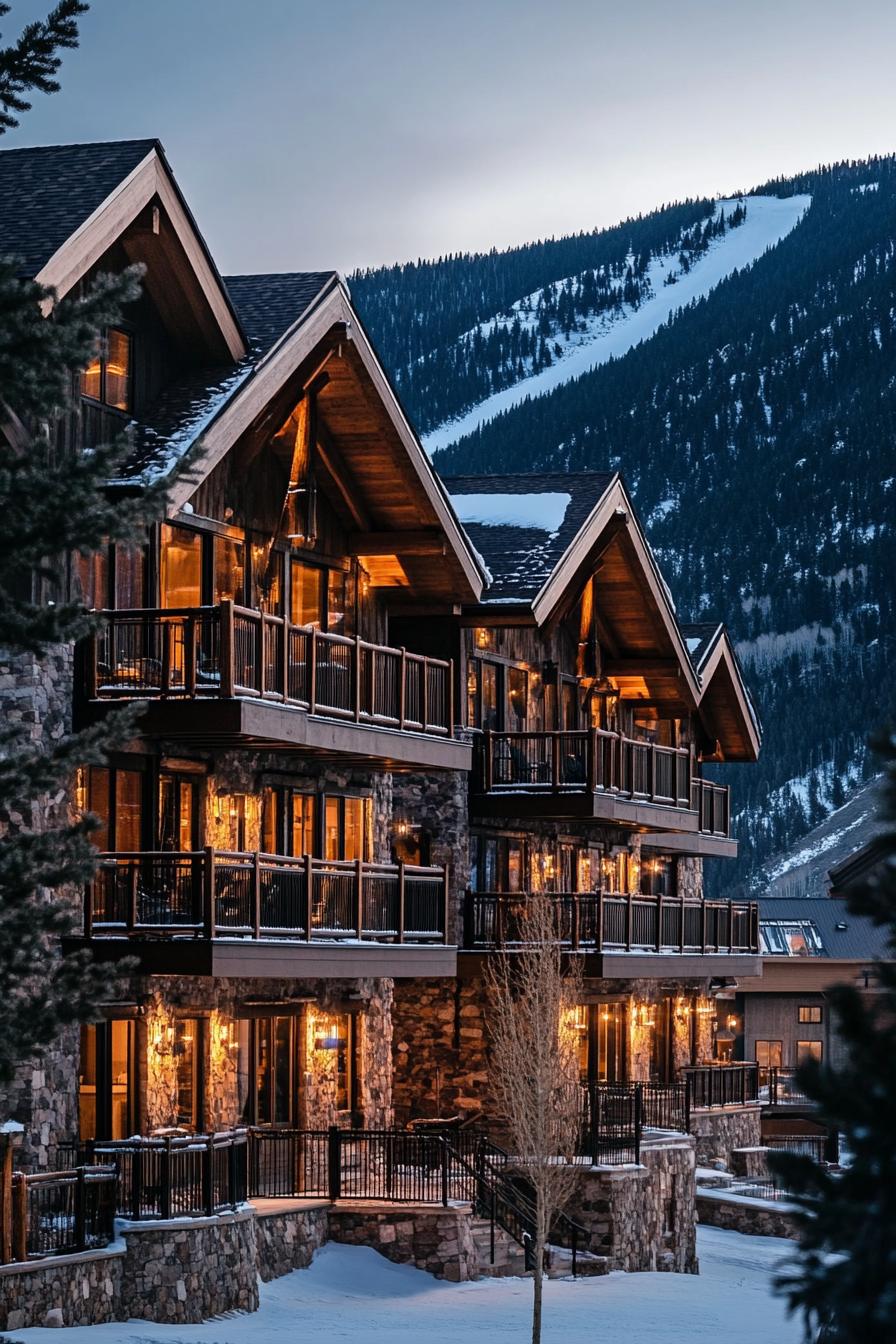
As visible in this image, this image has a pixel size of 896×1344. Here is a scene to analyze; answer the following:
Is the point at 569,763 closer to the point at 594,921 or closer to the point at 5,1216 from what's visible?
the point at 594,921

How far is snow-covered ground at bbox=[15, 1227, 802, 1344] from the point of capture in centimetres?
2694

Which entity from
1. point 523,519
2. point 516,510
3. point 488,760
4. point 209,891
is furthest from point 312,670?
point 516,510

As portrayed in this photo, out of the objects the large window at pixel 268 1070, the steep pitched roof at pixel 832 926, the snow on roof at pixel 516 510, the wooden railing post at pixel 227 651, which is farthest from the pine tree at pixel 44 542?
the steep pitched roof at pixel 832 926

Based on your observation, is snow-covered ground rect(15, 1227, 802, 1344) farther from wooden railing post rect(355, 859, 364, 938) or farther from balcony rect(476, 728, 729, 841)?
balcony rect(476, 728, 729, 841)

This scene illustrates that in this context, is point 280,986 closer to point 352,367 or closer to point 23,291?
point 352,367

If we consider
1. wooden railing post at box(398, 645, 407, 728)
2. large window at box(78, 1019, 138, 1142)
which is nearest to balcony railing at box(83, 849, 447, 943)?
large window at box(78, 1019, 138, 1142)

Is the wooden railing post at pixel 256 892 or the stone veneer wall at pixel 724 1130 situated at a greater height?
the wooden railing post at pixel 256 892

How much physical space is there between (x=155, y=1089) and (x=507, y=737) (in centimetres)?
1339

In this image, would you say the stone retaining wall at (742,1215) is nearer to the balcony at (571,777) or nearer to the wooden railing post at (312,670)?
the balcony at (571,777)

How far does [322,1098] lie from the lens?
115 feet

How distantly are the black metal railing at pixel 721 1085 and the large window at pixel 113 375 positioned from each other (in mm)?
22798

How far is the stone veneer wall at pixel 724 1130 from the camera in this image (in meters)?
49.0

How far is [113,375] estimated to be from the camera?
31406 mm

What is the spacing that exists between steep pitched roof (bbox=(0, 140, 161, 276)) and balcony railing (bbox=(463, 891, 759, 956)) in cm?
1503
